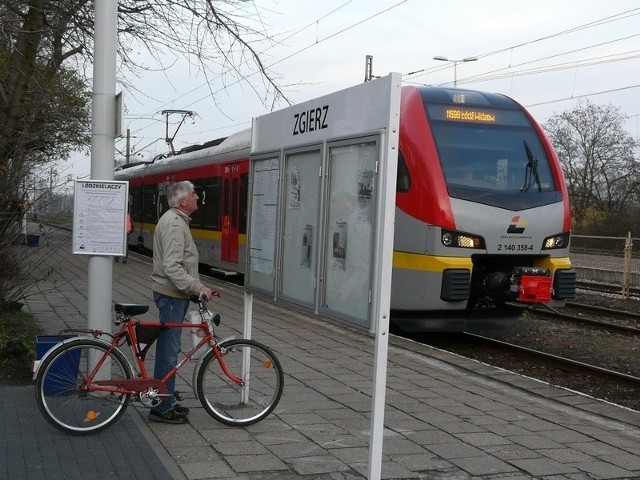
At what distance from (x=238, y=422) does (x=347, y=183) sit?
76.1 inches

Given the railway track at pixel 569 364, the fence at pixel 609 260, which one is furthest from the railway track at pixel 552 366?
the fence at pixel 609 260

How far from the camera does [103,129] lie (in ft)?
23.5

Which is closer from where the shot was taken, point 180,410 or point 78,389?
point 78,389

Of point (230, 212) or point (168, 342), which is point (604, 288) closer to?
point (230, 212)

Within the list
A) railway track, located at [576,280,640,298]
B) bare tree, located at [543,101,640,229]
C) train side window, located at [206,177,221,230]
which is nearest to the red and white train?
train side window, located at [206,177,221,230]

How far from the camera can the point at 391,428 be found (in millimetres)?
6605

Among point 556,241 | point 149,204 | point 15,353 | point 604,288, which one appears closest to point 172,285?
point 15,353

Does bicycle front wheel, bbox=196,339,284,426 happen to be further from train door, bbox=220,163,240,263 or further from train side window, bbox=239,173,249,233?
train door, bbox=220,163,240,263

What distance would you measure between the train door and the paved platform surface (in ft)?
27.2

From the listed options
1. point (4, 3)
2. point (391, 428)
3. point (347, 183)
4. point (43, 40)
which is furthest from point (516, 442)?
point (43, 40)

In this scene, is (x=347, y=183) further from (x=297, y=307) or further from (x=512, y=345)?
(x=512, y=345)

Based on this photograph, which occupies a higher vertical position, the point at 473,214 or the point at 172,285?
the point at 473,214

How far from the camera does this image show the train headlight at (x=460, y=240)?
1049 centimetres

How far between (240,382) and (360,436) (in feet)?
3.18
